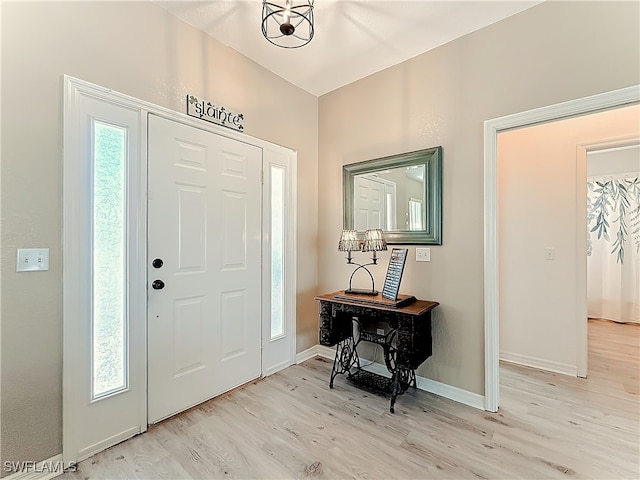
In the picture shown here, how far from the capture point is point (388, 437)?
1.93 m

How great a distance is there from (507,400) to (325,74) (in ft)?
10.7

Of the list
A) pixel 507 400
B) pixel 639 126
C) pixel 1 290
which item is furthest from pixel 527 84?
pixel 1 290

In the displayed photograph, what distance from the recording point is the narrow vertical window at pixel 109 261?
1.80 meters

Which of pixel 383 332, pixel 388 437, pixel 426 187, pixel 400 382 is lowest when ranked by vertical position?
pixel 388 437

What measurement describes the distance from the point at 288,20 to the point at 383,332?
2.52 meters

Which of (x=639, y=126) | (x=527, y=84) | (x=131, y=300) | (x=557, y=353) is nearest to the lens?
(x=131, y=300)

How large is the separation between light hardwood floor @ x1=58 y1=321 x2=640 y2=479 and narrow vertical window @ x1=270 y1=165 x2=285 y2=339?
1.92 ft

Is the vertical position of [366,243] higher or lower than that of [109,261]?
higher

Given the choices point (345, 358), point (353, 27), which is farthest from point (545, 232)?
point (353, 27)

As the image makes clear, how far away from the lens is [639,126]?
2.52 metres

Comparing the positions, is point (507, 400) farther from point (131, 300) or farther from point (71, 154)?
point (71, 154)

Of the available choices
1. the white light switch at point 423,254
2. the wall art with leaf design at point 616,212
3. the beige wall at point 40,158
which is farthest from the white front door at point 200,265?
the wall art with leaf design at point 616,212

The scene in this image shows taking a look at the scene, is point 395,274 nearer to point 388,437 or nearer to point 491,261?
point 491,261

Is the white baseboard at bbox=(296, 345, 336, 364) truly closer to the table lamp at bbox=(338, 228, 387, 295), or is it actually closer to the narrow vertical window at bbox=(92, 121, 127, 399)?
the table lamp at bbox=(338, 228, 387, 295)
